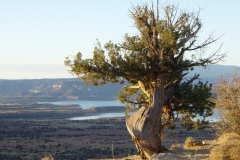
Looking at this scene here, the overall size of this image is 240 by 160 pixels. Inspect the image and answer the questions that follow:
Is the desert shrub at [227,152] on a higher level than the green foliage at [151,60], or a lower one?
lower

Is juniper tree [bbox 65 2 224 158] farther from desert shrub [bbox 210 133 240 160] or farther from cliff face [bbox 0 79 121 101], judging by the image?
cliff face [bbox 0 79 121 101]

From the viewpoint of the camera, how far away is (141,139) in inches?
633

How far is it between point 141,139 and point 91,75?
10.1 ft

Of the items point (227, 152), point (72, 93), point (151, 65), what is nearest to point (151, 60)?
point (151, 65)

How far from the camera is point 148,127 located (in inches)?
637

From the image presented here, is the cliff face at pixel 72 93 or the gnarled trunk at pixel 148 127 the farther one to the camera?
the cliff face at pixel 72 93

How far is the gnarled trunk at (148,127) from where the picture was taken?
16.1 m

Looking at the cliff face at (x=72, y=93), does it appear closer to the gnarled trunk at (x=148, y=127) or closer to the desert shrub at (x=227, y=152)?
the gnarled trunk at (x=148, y=127)

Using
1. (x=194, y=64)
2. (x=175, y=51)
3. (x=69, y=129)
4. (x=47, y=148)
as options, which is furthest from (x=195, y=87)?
(x=69, y=129)

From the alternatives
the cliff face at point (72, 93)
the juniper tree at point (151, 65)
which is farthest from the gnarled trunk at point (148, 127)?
the cliff face at point (72, 93)

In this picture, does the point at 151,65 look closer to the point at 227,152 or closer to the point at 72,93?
the point at 227,152

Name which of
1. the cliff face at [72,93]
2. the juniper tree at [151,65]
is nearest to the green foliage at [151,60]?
the juniper tree at [151,65]

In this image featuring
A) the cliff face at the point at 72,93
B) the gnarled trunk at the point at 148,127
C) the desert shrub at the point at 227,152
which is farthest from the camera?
the cliff face at the point at 72,93

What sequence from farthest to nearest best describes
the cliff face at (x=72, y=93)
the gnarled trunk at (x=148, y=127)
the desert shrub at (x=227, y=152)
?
the cliff face at (x=72, y=93)
the gnarled trunk at (x=148, y=127)
the desert shrub at (x=227, y=152)
